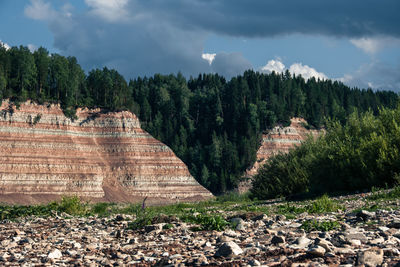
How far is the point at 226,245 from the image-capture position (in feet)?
36.3

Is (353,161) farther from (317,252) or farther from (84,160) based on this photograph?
(84,160)

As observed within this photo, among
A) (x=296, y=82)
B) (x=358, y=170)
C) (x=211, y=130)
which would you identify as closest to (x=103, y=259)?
(x=358, y=170)

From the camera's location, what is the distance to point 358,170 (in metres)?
40.0

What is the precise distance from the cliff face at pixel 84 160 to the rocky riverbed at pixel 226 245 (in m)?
73.7

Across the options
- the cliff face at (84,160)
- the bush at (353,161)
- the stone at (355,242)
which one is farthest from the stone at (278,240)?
the cliff face at (84,160)

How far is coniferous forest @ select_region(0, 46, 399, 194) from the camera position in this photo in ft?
372

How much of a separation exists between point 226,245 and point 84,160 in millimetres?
94420

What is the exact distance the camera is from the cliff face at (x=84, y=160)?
300 feet

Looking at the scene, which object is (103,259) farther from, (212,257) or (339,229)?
(339,229)

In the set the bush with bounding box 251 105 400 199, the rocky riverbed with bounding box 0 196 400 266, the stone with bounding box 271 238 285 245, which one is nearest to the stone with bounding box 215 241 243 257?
the rocky riverbed with bounding box 0 196 400 266

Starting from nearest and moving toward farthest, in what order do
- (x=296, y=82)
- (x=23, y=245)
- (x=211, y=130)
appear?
(x=23, y=245)
(x=211, y=130)
(x=296, y=82)

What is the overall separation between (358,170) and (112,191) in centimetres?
7200

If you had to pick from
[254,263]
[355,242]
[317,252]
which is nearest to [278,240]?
[355,242]

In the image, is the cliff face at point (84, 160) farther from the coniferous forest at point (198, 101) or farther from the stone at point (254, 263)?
the stone at point (254, 263)
